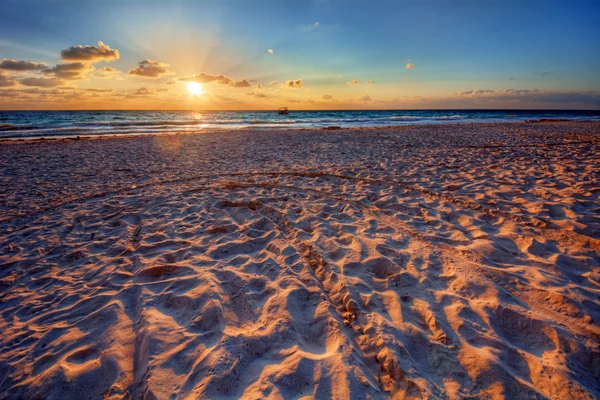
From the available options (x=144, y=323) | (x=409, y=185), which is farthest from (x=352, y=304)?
(x=409, y=185)

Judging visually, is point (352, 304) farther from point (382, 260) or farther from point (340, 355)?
point (382, 260)

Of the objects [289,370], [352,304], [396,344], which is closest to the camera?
[289,370]

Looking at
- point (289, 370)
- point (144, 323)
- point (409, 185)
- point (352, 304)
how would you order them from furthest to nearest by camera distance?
1. point (409, 185)
2. point (352, 304)
3. point (144, 323)
4. point (289, 370)

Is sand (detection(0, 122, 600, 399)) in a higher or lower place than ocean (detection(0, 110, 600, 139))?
lower

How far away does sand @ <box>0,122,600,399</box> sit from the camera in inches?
74.6

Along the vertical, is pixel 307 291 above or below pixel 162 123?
below

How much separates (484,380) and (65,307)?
12.0 ft

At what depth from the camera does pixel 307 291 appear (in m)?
2.72

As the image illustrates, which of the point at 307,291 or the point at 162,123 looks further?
the point at 162,123

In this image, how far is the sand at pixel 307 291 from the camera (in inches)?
74.6

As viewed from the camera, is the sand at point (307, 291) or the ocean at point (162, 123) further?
the ocean at point (162, 123)

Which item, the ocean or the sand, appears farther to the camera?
the ocean

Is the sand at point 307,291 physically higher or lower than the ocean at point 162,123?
lower

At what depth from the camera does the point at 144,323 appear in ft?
7.73
